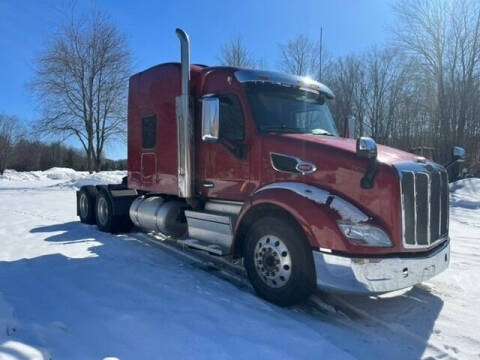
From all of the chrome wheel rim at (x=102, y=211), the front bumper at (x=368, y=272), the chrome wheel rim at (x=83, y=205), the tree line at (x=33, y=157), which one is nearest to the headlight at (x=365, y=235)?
the front bumper at (x=368, y=272)

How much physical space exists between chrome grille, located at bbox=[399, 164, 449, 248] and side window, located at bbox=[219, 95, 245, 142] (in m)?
2.22

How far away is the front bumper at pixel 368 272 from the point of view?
3.69 m

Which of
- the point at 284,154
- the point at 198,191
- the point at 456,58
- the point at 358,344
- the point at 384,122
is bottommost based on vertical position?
the point at 358,344

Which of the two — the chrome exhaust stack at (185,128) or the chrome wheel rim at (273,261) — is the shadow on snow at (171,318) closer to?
the chrome wheel rim at (273,261)

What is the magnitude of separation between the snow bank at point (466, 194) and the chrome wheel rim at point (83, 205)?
12.8 m

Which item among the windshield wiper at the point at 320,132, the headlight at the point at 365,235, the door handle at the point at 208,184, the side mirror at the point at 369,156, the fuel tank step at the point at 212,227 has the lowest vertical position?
the fuel tank step at the point at 212,227

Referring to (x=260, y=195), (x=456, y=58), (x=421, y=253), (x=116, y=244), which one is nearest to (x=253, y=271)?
(x=260, y=195)

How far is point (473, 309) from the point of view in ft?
14.2

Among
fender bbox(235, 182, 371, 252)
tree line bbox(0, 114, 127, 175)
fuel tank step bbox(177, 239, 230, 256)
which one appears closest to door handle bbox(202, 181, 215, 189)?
fuel tank step bbox(177, 239, 230, 256)

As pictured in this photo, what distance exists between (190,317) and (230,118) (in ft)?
8.74

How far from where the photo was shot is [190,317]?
3.77 meters

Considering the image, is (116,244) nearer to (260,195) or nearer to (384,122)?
(260,195)

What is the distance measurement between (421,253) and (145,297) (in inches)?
121

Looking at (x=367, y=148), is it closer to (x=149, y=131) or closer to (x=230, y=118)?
(x=230, y=118)
